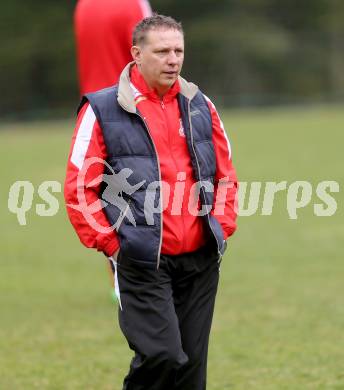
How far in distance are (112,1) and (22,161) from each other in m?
16.0

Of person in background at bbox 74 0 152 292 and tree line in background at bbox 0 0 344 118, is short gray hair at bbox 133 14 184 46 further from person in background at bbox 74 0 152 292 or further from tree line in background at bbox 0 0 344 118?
tree line in background at bbox 0 0 344 118

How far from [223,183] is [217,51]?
45440 millimetres

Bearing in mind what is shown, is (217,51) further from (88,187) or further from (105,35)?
(88,187)

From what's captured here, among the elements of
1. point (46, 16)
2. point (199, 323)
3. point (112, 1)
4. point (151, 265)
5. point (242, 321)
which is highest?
point (46, 16)

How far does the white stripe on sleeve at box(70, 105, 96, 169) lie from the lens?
450 centimetres

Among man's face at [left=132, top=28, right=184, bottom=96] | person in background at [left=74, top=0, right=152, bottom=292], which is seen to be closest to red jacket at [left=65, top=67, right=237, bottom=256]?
man's face at [left=132, top=28, right=184, bottom=96]

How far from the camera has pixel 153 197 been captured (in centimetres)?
448

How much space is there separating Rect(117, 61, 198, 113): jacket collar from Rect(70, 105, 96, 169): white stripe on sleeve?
0.16 m

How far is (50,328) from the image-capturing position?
25.1 feet

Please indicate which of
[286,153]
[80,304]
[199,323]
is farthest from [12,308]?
[286,153]

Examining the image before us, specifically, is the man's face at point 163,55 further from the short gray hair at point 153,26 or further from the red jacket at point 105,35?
the red jacket at point 105,35

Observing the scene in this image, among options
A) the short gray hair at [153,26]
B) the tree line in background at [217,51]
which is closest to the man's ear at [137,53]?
the short gray hair at [153,26]

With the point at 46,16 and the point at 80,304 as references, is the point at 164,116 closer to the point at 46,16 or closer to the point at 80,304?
the point at 80,304

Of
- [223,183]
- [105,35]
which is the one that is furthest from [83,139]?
[105,35]
